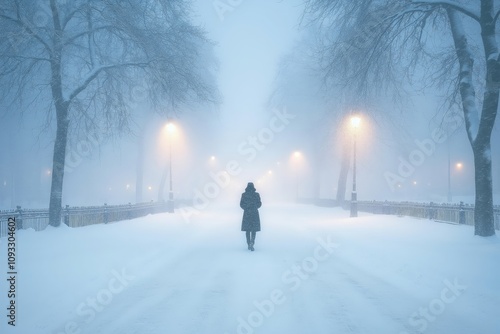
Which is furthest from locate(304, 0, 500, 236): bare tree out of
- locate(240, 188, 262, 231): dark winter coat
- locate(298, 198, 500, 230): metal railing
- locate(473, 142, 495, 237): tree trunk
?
locate(240, 188, 262, 231): dark winter coat

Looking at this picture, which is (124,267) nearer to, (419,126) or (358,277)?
(358,277)

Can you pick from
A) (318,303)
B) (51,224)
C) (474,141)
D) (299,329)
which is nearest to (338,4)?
(474,141)

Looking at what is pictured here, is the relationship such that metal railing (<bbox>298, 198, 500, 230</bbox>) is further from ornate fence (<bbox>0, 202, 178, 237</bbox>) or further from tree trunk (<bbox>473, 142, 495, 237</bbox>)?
ornate fence (<bbox>0, 202, 178, 237</bbox>)

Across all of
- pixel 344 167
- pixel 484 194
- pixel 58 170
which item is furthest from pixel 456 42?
pixel 344 167

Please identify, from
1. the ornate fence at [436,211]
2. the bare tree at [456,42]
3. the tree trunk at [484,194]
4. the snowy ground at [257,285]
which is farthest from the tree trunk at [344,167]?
the tree trunk at [484,194]

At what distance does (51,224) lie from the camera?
1154 centimetres

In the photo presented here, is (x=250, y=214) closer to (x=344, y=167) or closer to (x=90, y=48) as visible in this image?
(x=90, y=48)

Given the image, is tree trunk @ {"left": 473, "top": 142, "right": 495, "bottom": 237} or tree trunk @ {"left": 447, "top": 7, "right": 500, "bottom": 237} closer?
tree trunk @ {"left": 447, "top": 7, "right": 500, "bottom": 237}

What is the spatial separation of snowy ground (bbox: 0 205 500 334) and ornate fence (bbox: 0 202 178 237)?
41.9 inches

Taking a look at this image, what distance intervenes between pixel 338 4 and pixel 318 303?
8310 mm

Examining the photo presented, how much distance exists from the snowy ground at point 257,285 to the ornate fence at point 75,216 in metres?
1.06

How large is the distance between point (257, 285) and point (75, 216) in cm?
974

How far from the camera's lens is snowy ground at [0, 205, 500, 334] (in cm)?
475

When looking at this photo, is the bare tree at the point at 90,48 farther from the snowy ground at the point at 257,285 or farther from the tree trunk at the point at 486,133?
the tree trunk at the point at 486,133
